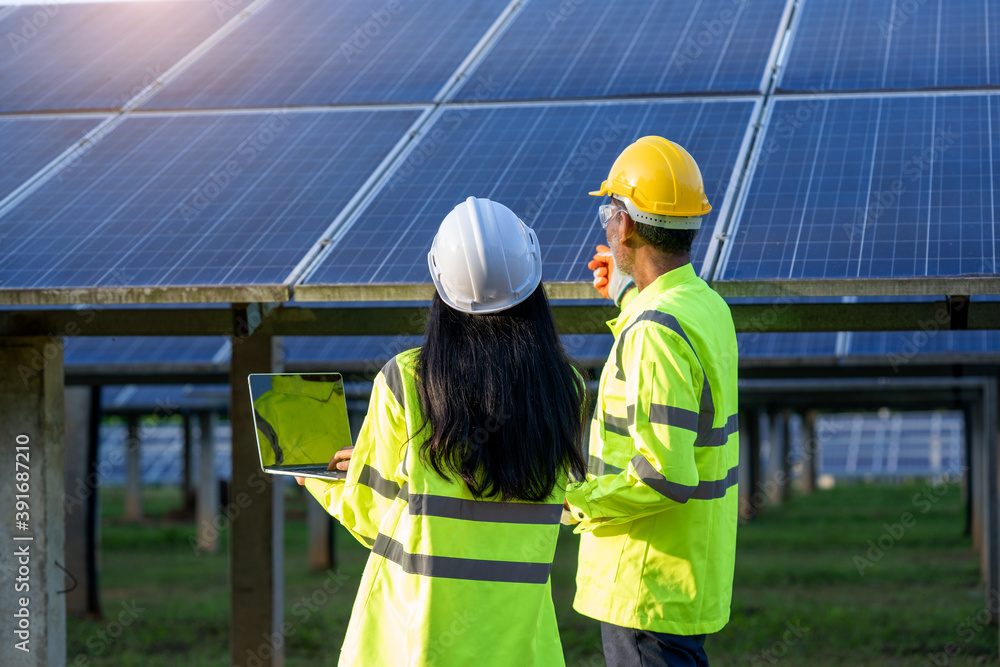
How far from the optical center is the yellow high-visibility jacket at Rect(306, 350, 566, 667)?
2.83m

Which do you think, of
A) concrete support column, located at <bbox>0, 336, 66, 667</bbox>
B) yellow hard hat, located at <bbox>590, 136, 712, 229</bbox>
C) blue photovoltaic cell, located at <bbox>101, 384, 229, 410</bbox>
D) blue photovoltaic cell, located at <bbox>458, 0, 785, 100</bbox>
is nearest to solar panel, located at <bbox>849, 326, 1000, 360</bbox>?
blue photovoltaic cell, located at <bbox>458, 0, 785, 100</bbox>

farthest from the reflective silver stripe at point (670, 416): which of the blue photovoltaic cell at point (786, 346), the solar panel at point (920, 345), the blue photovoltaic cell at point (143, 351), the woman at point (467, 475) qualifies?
the blue photovoltaic cell at point (143, 351)

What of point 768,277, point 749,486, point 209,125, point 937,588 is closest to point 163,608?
point 209,125

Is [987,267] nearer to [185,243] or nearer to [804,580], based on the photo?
[185,243]

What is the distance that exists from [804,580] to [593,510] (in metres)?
12.6

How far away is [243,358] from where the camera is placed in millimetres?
7223

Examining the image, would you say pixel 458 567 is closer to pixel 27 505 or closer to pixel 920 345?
pixel 27 505

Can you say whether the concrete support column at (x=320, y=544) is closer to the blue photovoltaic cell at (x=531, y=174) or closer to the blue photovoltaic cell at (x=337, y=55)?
the blue photovoltaic cell at (x=337, y=55)

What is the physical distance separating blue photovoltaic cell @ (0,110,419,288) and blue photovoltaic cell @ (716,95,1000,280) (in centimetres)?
221

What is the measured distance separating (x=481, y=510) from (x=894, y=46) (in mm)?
5614

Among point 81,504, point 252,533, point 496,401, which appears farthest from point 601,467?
point 81,504

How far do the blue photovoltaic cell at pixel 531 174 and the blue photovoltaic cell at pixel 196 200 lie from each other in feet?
0.90

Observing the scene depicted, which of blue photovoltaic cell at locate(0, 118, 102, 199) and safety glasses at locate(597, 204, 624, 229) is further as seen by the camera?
blue photovoltaic cell at locate(0, 118, 102, 199)

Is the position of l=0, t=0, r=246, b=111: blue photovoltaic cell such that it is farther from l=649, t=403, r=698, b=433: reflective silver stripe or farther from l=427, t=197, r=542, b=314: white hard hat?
l=649, t=403, r=698, b=433: reflective silver stripe
